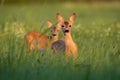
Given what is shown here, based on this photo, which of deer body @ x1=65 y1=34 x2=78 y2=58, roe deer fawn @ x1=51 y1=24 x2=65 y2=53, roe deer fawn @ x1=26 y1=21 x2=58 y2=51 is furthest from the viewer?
roe deer fawn @ x1=26 y1=21 x2=58 y2=51

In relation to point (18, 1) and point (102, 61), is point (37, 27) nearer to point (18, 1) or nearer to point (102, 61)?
point (102, 61)

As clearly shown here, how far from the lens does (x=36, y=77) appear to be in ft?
16.5

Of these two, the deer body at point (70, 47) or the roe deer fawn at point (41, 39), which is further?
the roe deer fawn at point (41, 39)

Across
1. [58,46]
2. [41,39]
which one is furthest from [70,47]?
[41,39]

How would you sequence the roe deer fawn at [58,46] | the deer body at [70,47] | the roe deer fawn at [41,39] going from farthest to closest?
1. the roe deer fawn at [41,39]
2. the roe deer fawn at [58,46]
3. the deer body at [70,47]

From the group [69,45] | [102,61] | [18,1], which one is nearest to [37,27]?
[69,45]

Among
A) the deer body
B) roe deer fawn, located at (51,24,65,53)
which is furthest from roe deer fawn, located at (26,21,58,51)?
the deer body

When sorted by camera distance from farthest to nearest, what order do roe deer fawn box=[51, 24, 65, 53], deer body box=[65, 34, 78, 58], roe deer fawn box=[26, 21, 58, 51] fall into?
roe deer fawn box=[26, 21, 58, 51] → roe deer fawn box=[51, 24, 65, 53] → deer body box=[65, 34, 78, 58]

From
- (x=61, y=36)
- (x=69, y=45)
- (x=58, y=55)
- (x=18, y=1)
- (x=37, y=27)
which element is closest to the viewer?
(x=58, y=55)

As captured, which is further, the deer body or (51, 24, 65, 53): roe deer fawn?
(51, 24, 65, 53): roe deer fawn

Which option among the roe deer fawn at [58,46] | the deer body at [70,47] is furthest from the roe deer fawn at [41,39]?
the deer body at [70,47]

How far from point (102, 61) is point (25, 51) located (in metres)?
0.94

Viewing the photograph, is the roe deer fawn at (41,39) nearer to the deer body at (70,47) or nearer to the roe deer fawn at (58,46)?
the roe deer fawn at (58,46)

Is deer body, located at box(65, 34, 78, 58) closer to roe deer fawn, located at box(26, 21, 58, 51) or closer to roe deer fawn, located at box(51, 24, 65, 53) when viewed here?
roe deer fawn, located at box(51, 24, 65, 53)
